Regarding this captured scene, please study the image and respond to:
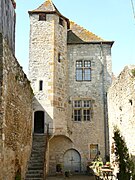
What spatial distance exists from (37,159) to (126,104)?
6416 mm

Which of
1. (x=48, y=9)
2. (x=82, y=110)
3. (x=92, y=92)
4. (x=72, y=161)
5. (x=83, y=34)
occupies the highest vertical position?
(x=48, y=9)

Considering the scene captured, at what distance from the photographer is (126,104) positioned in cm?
962

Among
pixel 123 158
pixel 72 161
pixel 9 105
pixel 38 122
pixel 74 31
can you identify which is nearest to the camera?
pixel 9 105

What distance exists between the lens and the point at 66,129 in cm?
1753

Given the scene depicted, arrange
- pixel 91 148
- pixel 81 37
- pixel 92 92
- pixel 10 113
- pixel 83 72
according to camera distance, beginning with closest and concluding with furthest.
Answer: pixel 10 113 → pixel 91 148 → pixel 92 92 → pixel 83 72 → pixel 81 37

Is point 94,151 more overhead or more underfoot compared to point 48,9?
more underfoot

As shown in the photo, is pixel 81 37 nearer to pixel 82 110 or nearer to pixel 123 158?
pixel 82 110

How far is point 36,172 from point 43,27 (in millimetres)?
9208

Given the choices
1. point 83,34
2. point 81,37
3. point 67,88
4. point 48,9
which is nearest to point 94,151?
point 67,88

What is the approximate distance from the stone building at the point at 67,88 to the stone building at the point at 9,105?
529 centimetres

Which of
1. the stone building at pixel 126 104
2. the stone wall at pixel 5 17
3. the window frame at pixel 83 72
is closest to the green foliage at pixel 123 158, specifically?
the stone building at pixel 126 104

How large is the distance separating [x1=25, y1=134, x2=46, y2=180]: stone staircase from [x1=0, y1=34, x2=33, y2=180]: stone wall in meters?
1.57

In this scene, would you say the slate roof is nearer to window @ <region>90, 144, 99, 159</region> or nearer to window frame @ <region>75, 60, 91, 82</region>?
window frame @ <region>75, 60, 91, 82</region>

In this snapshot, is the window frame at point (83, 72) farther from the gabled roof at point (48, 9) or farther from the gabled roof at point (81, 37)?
the gabled roof at point (48, 9)
